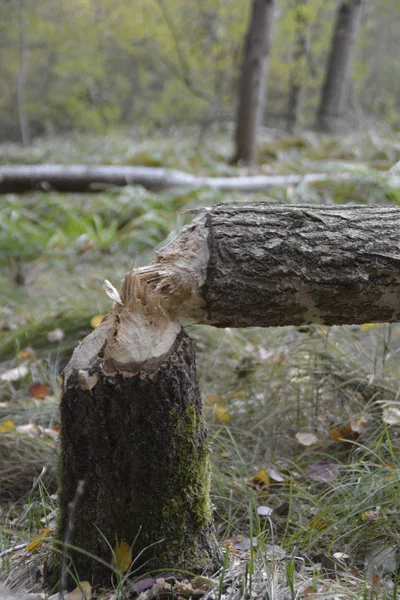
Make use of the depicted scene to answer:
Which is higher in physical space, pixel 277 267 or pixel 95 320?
pixel 277 267

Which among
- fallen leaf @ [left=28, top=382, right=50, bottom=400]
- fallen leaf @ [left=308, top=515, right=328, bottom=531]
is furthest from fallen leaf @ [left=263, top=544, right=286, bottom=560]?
fallen leaf @ [left=28, top=382, right=50, bottom=400]

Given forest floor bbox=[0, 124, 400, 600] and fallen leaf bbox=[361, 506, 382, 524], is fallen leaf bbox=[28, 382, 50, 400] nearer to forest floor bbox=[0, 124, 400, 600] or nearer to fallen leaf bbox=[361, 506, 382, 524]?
forest floor bbox=[0, 124, 400, 600]

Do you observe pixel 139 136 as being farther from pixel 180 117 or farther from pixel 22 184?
pixel 180 117

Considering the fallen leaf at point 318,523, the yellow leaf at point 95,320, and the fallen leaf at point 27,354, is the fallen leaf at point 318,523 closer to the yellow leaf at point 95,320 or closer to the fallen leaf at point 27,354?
the yellow leaf at point 95,320

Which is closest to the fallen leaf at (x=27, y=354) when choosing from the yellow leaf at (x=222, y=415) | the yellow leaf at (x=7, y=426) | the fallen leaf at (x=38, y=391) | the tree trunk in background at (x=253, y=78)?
the fallen leaf at (x=38, y=391)

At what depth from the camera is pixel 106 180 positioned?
21.8ft

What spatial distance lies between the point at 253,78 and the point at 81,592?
6.76 meters

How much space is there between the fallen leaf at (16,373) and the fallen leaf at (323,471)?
1467 mm

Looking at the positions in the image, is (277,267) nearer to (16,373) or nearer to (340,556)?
(340,556)

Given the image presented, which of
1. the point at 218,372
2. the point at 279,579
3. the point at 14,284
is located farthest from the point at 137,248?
the point at 279,579

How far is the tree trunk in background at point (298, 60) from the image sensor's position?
32.6 ft

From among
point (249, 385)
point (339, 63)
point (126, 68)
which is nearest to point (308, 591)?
point (249, 385)

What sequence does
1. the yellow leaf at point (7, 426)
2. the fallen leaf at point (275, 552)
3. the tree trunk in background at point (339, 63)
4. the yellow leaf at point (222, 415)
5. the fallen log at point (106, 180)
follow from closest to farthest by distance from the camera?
the fallen leaf at point (275, 552), the yellow leaf at point (7, 426), the yellow leaf at point (222, 415), the fallen log at point (106, 180), the tree trunk in background at point (339, 63)

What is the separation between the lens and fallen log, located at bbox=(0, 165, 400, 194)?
20.6 ft
